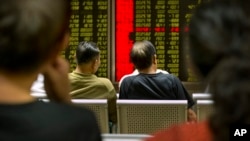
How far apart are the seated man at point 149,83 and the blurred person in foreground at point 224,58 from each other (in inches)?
102

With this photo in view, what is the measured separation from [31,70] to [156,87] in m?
2.57

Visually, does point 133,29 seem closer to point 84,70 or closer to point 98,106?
point 84,70

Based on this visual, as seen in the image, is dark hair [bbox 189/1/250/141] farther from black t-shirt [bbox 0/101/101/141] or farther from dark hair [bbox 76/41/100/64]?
dark hair [bbox 76/41/100/64]

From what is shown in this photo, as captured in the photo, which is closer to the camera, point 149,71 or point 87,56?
point 149,71

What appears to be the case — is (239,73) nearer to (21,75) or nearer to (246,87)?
(246,87)

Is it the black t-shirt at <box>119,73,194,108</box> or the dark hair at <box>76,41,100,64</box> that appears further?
the dark hair at <box>76,41,100,64</box>

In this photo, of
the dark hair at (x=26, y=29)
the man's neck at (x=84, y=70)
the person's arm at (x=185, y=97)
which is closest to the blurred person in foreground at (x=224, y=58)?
the dark hair at (x=26, y=29)

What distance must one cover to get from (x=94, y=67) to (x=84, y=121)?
9.14 feet

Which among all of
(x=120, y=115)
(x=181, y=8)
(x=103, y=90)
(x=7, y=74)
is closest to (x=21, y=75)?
(x=7, y=74)

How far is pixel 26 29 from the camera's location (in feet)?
2.97

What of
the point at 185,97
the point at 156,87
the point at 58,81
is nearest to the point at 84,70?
the point at 156,87

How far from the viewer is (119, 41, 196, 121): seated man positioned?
3496 millimetres

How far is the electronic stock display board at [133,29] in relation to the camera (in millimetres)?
5508

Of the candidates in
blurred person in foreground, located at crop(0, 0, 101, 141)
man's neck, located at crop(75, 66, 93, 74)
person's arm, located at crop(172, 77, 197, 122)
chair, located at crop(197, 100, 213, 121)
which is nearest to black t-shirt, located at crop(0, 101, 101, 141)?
blurred person in foreground, located at crop(0, 0, 101, 141)
